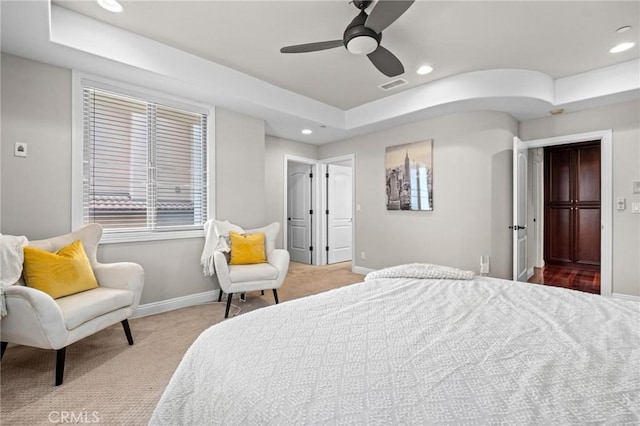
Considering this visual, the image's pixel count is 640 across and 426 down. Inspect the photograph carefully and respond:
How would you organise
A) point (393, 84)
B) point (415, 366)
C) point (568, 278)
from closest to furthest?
point (415, 366) → point (393, 84) → point (568, 278)

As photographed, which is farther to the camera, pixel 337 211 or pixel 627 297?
pixel 337 211

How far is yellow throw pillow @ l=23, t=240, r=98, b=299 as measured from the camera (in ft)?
6.88

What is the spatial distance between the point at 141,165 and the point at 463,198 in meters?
3.86

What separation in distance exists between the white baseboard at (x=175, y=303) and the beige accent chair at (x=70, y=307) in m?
0.64

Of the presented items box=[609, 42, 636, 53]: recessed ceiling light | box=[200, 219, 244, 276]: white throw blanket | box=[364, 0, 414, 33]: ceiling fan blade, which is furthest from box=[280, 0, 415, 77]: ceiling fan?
box=[609, 42, 636, 53]: recessed ceiling light

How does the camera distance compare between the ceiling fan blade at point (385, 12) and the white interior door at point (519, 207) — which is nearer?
the ceiling fan blade at point (385, 12)

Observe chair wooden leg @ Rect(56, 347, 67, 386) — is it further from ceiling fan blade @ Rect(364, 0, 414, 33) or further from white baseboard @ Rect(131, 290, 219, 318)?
ceiling fan blade @ Rect(364, 0, 414, 33)

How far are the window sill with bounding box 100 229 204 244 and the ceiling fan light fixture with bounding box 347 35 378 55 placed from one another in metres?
2.54

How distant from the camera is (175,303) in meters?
3.34

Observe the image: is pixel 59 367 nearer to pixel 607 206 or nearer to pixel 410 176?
pixel 410 176

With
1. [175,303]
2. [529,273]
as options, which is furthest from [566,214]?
[175,303]

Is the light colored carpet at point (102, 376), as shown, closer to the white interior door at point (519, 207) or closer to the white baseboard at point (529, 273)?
the white interior door at point (519, 207)

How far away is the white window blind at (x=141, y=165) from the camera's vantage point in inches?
114

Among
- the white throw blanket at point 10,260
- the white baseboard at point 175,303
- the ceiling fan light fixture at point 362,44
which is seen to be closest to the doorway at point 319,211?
the white baseboard at point 175,303
